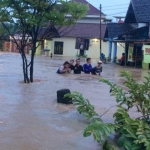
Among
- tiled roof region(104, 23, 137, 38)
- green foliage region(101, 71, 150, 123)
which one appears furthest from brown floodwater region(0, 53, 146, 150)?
tiled roof region(104, 23, 137, 38)

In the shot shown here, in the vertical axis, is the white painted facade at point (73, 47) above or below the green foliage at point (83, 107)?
below

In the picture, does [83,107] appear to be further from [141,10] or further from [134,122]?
[141,10]

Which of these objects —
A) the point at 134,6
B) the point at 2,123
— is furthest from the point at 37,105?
the point at 134,6

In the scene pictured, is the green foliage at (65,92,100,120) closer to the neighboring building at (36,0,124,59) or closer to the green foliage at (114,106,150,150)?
the green foliage at (114,106,150,150)

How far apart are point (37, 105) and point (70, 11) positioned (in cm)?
712

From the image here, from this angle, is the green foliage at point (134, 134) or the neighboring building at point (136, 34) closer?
the green foliage at point (134, 134)

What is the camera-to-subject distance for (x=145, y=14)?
3409 cm

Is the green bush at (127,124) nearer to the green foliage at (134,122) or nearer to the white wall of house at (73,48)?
the green foliage at (134,122)

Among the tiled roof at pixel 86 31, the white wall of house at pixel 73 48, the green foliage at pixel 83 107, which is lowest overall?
the white wall of house at pixel 73 48

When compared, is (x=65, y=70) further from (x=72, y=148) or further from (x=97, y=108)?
(x=72, y=148)

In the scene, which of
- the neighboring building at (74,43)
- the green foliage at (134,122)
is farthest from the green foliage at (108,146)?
the neighboring building at (74,43)

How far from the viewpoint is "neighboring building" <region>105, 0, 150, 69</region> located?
1261 inches

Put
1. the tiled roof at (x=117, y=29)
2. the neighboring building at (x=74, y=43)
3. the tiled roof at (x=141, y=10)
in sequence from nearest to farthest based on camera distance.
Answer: the tiled roof at (x=141, y=10)
the tiled roof at (x=117, y=29)
the neighboring building at (x=74, y=43)

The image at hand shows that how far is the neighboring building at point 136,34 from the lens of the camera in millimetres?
32031
